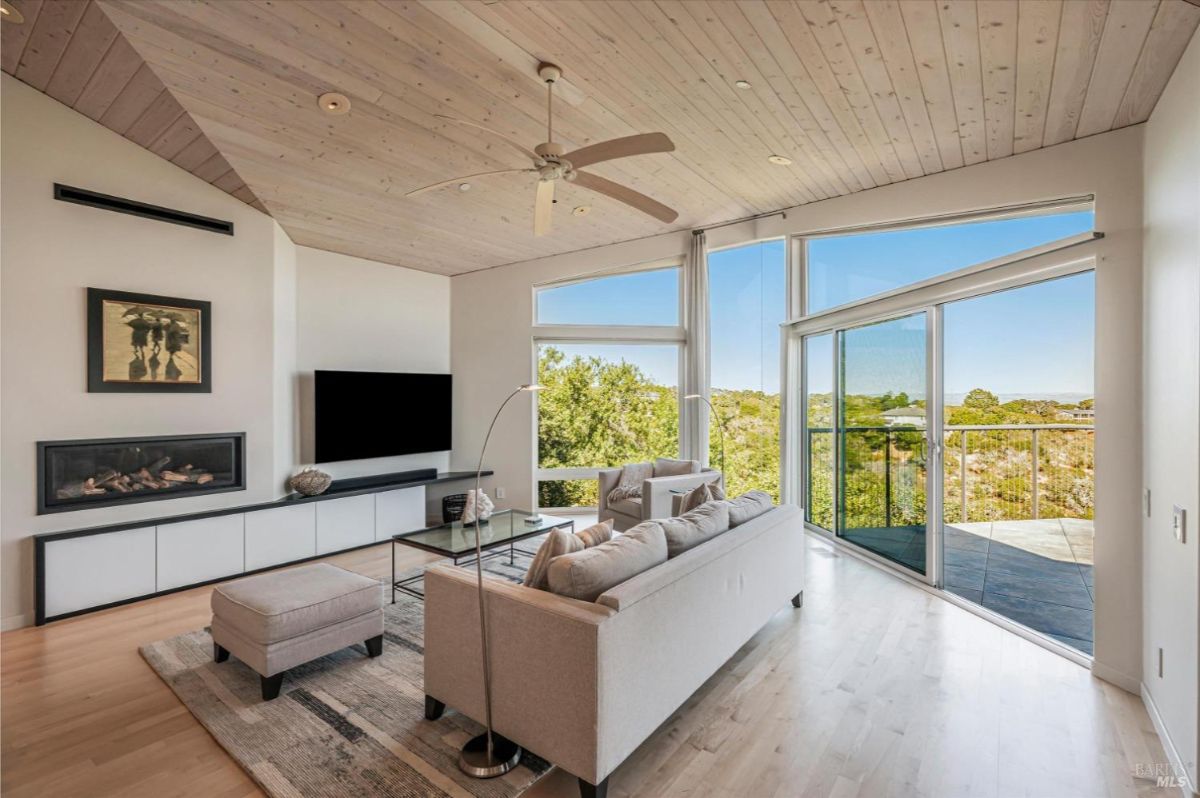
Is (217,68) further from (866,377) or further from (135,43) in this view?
(866,377)

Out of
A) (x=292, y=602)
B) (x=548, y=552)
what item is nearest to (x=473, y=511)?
(x=292, y=602)

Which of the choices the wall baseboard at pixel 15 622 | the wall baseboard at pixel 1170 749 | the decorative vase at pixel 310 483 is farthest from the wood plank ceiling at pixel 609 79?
the wall baseboard at pixel 15 622

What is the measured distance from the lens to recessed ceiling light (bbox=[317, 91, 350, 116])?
10.0ft

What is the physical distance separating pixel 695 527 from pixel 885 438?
2.57m

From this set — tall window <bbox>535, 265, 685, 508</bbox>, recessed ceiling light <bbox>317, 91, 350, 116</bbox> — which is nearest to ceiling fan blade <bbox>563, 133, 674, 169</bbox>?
recessed ceiling light <bbox>317, 91, 350, 116</bbox>

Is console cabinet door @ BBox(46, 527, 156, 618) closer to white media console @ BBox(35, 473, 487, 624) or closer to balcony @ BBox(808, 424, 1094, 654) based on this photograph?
white media console @ BBox(35, 473, 487, 624)

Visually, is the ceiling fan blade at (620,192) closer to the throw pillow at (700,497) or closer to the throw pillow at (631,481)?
the throw pillow at (700,497)

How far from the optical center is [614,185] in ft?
10.0

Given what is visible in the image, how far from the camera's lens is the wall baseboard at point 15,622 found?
3434mm

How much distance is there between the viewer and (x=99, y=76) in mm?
3301

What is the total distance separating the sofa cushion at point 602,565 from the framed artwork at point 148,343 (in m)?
3.76

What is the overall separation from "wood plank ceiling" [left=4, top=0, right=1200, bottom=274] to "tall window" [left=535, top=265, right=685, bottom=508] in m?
2.13

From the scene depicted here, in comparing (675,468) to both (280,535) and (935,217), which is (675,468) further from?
(280,535)

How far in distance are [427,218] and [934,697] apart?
503cm
